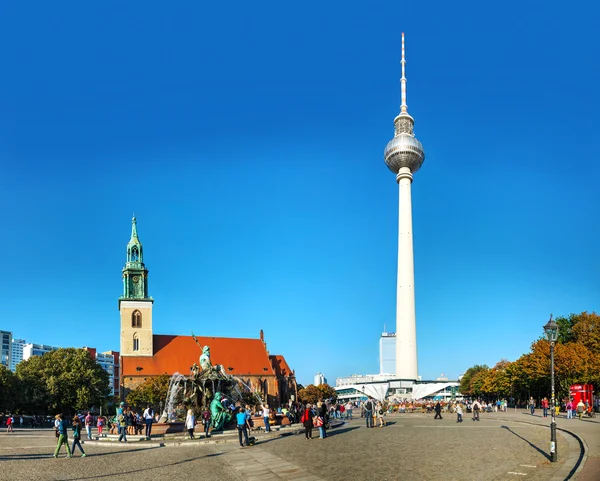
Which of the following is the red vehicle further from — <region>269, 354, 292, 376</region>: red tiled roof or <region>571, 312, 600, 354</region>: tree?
<region>269, 354, 292, 376</region>: red tiled roof

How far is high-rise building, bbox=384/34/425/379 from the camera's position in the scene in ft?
368

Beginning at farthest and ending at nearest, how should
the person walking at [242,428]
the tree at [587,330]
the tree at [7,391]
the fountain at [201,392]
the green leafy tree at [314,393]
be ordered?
the green leafy tree at [314,393] < the tree at [587,330] < the tree at [7,391] < the fountain at [201,392] < the person walking at [242,428]

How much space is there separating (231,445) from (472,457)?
36.2 feet

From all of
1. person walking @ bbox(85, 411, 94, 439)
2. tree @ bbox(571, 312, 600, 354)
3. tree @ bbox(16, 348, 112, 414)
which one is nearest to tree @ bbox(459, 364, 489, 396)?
tree @ bbox(571, 312, 600, 354)

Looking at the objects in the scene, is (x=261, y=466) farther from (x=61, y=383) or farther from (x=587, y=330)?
(x=587, y=330)

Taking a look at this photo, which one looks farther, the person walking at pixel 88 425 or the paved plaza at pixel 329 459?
the person walking at pixel 88 425

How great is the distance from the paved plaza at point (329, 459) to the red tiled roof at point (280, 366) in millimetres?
87867

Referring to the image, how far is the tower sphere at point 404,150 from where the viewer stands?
401 feet

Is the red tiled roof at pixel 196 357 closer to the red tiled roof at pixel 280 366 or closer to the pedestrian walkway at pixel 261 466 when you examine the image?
the red tiled roof at pixel 280 366

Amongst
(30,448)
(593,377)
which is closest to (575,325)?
(593,377)

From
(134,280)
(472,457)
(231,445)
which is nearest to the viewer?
(472,457)

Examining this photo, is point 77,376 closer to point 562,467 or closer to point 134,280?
point 134,280

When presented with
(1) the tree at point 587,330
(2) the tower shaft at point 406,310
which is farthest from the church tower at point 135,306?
(1) the tree at point 587,330

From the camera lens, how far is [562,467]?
17469mm
